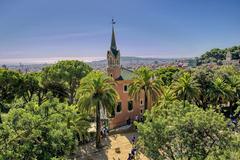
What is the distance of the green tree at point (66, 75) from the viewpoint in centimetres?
4169

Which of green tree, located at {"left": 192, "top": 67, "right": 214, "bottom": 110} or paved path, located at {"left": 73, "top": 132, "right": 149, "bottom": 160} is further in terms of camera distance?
green tree, located at {"left": 192, "top": 67, "right": 214, "bottom": 110}

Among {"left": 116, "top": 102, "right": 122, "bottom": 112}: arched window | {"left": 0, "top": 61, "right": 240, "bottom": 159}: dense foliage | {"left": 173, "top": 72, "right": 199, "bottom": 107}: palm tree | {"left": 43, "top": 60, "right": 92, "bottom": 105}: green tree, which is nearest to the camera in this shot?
{"left": 0, "top": 61, "right": 240, "bottom": 159}: dense foliage

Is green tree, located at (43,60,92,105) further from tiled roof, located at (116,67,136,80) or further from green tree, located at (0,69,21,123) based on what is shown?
tiled roof, located at (116,67,136,80)

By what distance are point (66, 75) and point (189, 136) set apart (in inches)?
1156

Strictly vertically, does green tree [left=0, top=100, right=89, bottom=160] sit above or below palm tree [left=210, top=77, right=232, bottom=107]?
above

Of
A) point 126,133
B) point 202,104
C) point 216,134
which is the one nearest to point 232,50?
point 202,104

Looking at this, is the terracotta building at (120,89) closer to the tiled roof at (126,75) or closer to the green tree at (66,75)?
the tiled roof at (126,75)

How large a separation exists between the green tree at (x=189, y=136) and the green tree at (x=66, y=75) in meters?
25.8

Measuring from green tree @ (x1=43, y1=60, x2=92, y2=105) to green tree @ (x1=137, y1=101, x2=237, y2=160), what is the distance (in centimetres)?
2582

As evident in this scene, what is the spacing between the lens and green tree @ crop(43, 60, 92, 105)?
41.7m

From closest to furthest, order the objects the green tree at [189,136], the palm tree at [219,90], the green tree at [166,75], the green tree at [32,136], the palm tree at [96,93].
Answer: the green tree at [32,136], the green tree at [189,136], the palm tree at [96,93], the palm tree at [219,90], the green tree at [166,75]

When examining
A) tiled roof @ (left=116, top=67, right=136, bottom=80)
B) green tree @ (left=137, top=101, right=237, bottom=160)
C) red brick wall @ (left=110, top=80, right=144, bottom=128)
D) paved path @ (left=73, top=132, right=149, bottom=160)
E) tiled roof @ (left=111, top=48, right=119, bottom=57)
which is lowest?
paved path @ (left=73, top=132, right=149, bottom=160)

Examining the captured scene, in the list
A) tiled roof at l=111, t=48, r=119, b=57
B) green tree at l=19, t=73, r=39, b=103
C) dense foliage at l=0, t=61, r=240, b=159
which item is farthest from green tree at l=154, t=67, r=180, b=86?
dense foliage at l=0, t=61, r=240, b=159

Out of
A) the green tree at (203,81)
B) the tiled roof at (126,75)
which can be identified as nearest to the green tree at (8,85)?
the tiled roof at (126,75)
